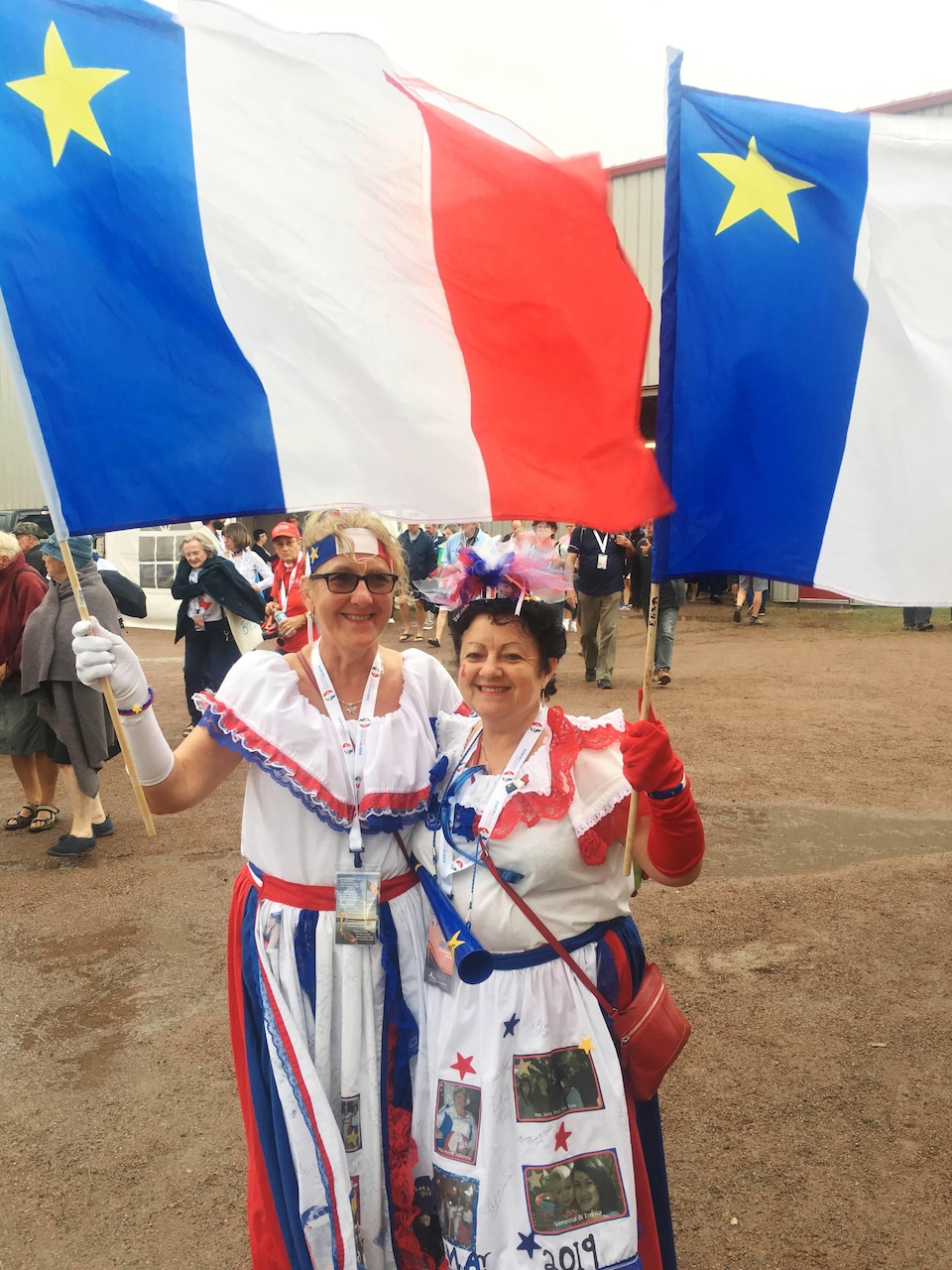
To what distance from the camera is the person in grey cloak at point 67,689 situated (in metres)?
5.89

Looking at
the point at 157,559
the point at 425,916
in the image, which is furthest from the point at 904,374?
the point at 157,559

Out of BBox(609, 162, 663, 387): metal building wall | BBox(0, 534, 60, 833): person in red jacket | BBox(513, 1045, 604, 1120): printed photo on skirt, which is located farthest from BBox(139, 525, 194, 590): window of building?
BBox(513, 1045, 604, 1120): printed photo on skirt

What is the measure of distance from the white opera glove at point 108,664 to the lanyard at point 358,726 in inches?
18.1

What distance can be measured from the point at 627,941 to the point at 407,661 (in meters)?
0.91

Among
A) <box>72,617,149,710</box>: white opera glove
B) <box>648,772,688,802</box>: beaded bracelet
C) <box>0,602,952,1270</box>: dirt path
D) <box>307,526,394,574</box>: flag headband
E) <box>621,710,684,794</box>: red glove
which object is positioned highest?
<box>307,526,394,574</box>: flag headband

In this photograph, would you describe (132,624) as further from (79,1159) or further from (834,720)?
(79,1159)

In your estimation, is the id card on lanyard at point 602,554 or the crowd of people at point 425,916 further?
the id card on lanyard at point 602,554

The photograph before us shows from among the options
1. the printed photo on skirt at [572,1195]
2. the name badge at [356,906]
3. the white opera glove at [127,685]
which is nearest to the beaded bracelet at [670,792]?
the name badge at [356,906]

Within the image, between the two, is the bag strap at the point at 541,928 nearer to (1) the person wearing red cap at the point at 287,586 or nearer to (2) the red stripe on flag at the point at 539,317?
(2) the red stripe on flag at the point at 539,317

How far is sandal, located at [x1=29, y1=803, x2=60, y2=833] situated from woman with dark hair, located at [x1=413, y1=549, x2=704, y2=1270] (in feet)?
16.0

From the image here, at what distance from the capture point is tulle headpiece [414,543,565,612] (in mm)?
2299

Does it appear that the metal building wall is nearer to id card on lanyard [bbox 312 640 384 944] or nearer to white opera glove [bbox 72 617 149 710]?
id card on lanyard [bbox 312 640 384 944]

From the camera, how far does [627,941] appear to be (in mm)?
2332

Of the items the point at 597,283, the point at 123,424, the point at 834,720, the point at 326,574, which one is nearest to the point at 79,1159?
the point at 326,574
